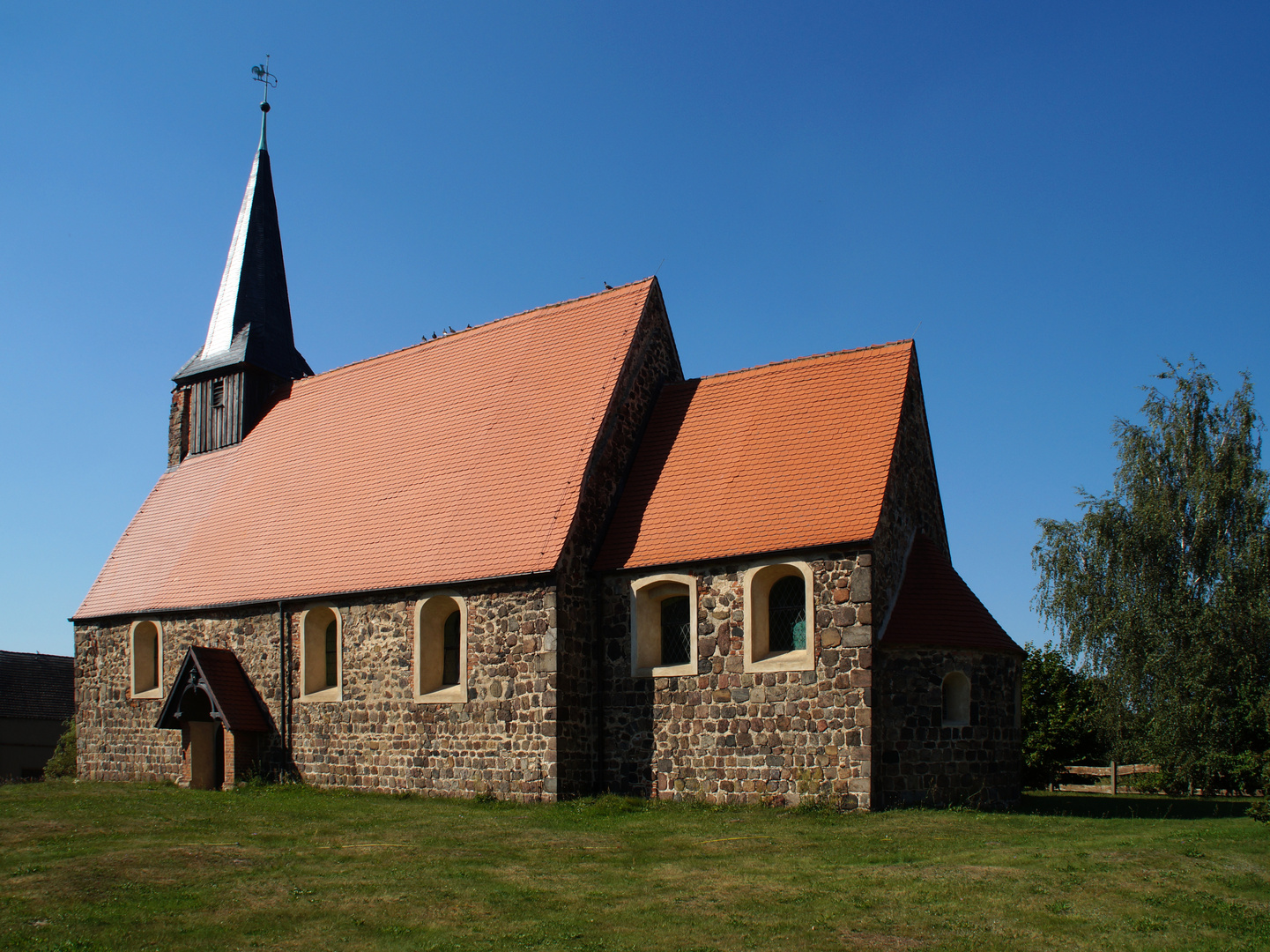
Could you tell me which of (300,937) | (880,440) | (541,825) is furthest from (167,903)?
(880,440)

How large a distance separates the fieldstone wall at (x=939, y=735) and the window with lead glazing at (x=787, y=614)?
1.20 metres

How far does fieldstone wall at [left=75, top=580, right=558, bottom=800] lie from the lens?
52.5ft

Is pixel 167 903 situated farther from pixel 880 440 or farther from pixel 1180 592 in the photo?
pixel 1180 592

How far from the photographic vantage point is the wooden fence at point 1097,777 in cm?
2573

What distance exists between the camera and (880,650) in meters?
14.6

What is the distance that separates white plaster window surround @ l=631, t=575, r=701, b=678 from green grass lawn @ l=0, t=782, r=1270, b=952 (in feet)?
7.75

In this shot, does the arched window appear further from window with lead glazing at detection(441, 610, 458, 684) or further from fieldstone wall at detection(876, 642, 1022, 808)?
fieldstone wall at detection(876, 642, 1022, 808)

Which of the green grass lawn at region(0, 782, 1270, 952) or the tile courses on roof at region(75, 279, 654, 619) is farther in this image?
the tile courses on roof at region(75, 279, 654, 619)

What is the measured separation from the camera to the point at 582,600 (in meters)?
16.6

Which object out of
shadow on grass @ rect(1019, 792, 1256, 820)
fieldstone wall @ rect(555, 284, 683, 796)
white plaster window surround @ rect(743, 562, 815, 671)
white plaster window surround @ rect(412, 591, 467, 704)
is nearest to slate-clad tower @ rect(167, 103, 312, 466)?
white plaster window surround @ rect(412, 591, 467, 704)

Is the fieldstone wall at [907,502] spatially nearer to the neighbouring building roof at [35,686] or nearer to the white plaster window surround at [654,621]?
the white plaster window surround at [654,621]

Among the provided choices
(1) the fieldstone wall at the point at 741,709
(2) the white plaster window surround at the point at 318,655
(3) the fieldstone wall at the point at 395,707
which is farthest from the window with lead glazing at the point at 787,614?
(2) the white plaster window surround at the point at 318,655

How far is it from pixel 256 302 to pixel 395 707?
13378 millimetres

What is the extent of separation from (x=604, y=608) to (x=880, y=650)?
4.33 metres
